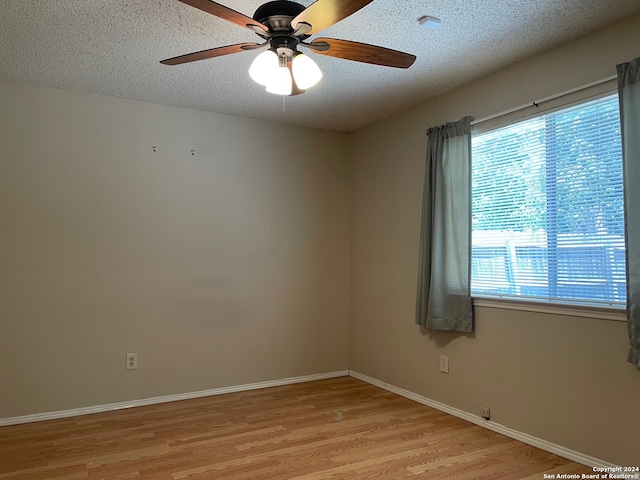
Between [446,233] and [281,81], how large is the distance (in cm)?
178

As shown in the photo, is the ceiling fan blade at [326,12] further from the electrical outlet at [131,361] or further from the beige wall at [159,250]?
the electrical outlet at [131,361]

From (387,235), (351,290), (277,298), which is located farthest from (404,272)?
(277,298)

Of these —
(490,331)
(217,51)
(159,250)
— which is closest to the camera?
(217,51)

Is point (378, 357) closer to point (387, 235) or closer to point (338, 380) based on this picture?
point (338, 380)

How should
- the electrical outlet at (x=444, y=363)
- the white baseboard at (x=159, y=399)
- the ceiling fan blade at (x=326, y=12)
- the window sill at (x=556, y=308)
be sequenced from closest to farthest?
the ceiling fan blade at (x=326, y=12), the window sill at (x=556, y=308), the white baseboard at (x=159, y=399), the electrical outlet at (x=444, y=363)

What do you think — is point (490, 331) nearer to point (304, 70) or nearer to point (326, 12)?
point (304, 70)

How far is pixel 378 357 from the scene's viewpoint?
4.41m

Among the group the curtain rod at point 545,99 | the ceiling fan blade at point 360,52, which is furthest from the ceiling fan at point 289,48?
the curtain rod at point 545,99

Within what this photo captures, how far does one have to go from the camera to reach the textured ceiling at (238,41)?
2.51 meters

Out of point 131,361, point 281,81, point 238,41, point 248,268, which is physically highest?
point 238,41

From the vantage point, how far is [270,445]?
295cm

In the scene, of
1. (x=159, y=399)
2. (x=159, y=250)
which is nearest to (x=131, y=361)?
(x=159, y=399)

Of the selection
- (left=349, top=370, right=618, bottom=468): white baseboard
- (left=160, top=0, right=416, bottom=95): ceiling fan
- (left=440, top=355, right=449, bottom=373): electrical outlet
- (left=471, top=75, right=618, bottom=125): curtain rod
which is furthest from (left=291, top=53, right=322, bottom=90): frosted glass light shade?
(left=349, top=370, right=618, bottom=468): white baseboard

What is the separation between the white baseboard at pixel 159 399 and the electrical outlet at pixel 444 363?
1.30m
